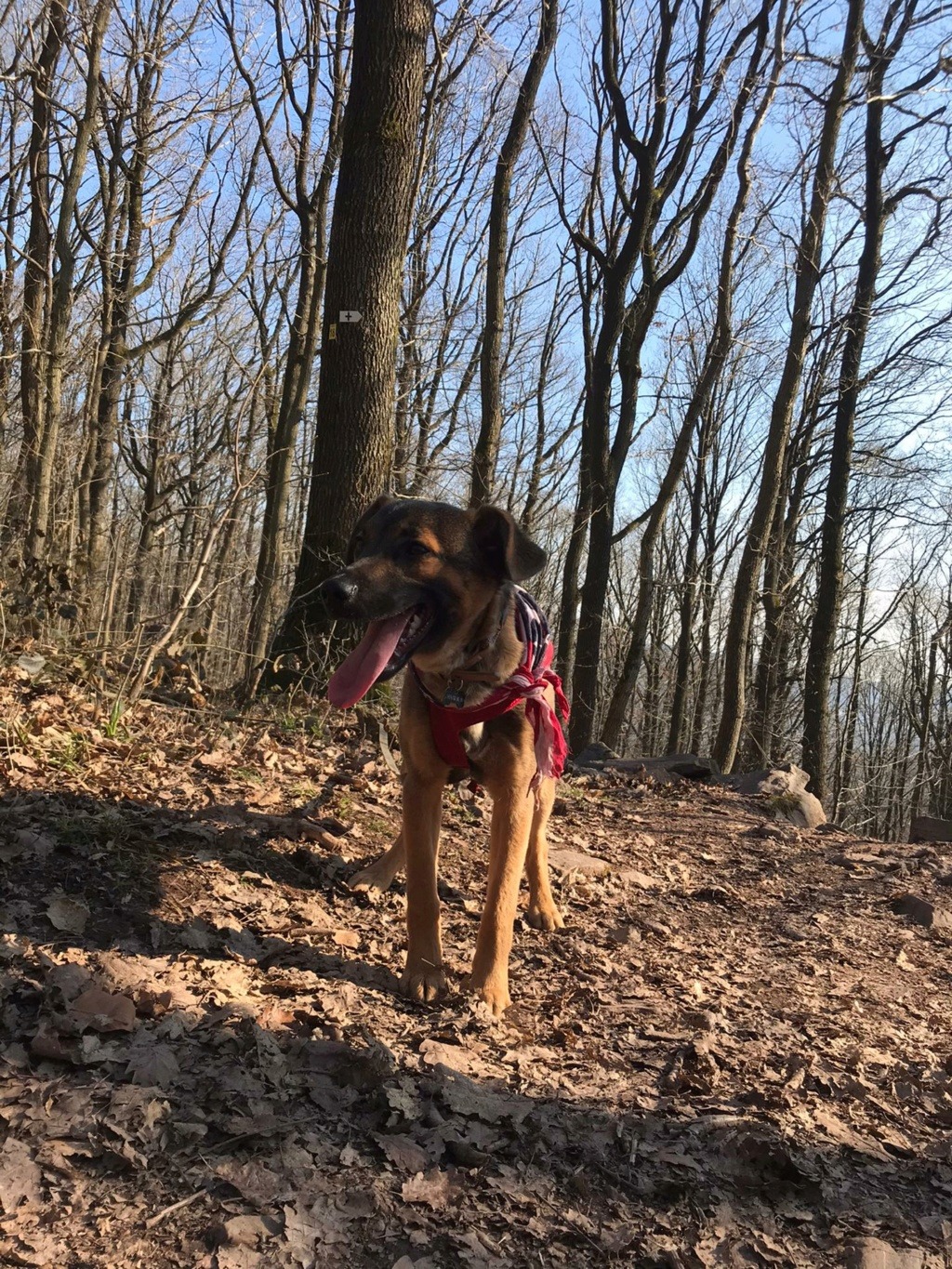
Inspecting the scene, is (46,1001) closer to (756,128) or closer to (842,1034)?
(842,1034)

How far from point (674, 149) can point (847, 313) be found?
4.02 meters

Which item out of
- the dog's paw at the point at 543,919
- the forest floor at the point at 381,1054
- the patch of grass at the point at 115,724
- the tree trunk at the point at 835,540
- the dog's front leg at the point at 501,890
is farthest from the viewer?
the tree trunk at the point at 835,540

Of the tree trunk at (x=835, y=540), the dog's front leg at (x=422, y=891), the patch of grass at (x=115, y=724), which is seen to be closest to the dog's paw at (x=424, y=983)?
the dog's front leg at (x=422, y=891)

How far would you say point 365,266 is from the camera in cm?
714

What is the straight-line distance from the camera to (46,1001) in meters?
2.47

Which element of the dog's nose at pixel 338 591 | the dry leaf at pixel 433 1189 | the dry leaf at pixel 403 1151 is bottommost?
the dry leaf at pixel 433 1189

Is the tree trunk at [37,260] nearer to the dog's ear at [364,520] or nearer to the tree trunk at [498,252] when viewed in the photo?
the tree trunk at [498,252]

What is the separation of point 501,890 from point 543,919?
105cm

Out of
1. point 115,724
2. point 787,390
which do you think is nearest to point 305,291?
point 787,390

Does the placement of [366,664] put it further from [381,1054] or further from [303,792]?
[303,792]

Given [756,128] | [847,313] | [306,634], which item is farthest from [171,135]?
[306,634]

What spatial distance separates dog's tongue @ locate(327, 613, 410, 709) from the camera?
10.0ft

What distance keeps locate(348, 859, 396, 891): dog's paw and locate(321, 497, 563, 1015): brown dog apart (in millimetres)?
771

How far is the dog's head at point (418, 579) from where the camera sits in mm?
3086
